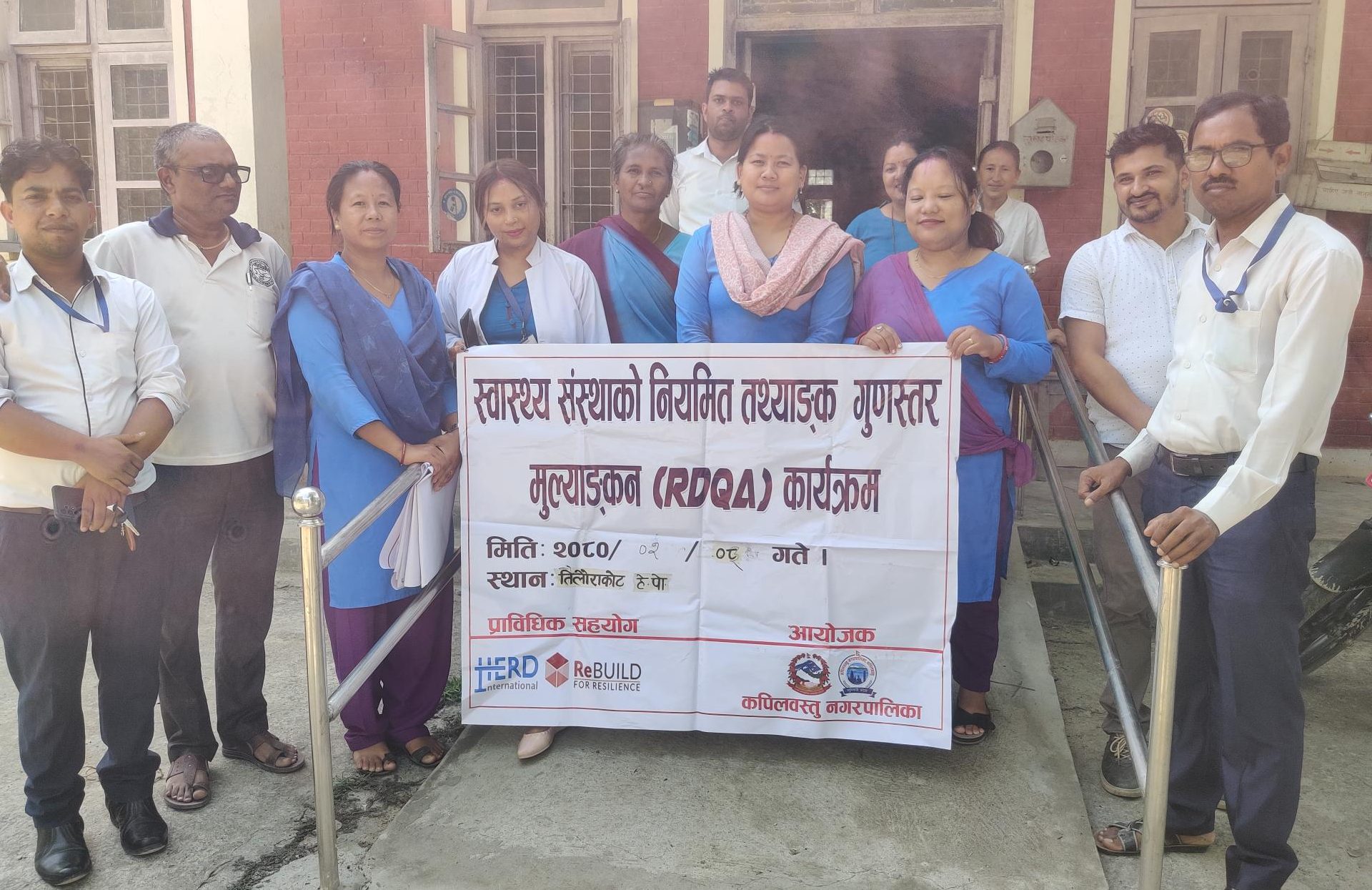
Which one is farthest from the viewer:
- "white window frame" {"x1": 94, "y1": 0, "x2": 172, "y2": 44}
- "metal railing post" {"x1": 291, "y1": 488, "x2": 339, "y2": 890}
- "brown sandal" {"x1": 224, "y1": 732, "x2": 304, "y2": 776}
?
"white window frame" {"x1": 94, "y1": 0, "x2": 172, "y2": 44}

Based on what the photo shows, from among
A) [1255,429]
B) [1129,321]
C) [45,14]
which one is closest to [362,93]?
[45,14]

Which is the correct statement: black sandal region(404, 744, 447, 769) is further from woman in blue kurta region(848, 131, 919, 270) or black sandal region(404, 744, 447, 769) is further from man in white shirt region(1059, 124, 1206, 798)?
woman in blue kurta region(848, 131, 919, 270)

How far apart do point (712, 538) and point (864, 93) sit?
6.03m

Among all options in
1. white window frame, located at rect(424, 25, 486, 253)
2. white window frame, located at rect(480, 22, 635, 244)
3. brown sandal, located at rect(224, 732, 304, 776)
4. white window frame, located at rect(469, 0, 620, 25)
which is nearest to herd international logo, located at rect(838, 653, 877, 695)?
brown sandal, located at rect(224, 732, 304, 776)

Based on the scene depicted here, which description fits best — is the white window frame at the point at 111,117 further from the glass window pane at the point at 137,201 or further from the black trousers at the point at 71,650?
the black trousers at the point at 71,650

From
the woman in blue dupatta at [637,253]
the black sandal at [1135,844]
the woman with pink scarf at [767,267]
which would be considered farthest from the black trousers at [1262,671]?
the woman in blue dupatta at [637,253]

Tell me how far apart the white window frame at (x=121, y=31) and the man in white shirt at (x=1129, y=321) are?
638 centimetres

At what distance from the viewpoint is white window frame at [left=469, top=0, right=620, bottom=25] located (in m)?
6.13

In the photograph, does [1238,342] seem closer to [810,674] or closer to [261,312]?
[810,674]

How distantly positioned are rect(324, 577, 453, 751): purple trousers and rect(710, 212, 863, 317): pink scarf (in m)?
1.25

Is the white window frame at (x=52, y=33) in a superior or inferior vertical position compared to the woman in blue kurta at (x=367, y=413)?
superior

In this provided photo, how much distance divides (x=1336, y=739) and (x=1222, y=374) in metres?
1.74

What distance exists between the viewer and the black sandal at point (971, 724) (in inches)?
110

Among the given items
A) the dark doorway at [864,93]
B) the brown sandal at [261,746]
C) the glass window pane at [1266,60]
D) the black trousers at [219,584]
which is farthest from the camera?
the dark doorway at [864,93]
